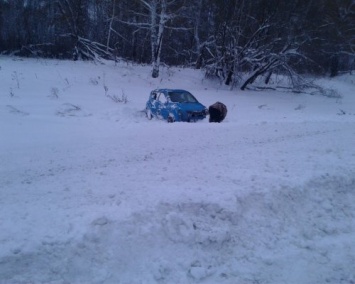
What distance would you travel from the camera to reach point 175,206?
5.00m

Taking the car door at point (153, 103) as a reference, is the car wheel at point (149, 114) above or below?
below

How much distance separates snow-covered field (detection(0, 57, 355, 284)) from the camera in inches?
162

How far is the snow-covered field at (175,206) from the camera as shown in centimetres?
412

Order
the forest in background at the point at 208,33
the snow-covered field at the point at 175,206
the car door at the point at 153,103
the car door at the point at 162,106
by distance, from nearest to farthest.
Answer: the snow-covered field at the point at 175,206 < the car door at the point at 162,106 < the car door at the point at 153,103 < the forest in background at the point at 208,33

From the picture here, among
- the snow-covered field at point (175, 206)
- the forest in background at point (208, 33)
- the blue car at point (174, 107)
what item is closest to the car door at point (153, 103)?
the blue car at point (174, 107)

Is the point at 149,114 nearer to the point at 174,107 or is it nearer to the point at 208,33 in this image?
the point at 174,107

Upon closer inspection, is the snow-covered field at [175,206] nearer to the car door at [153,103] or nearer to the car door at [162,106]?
the car door at [162,106]

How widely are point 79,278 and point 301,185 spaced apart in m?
4.23

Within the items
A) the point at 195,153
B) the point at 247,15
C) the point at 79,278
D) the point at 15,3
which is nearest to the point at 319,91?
the point at 247,15

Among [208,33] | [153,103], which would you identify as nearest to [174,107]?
[153,103]

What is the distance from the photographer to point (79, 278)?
3.87m

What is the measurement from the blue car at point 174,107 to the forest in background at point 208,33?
401 inches

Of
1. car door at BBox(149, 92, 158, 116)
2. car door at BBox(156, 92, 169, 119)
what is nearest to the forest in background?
car door at BBox(149, 92, 158, 116)

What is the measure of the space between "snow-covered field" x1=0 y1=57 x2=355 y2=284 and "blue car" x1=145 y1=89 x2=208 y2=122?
297 cm
